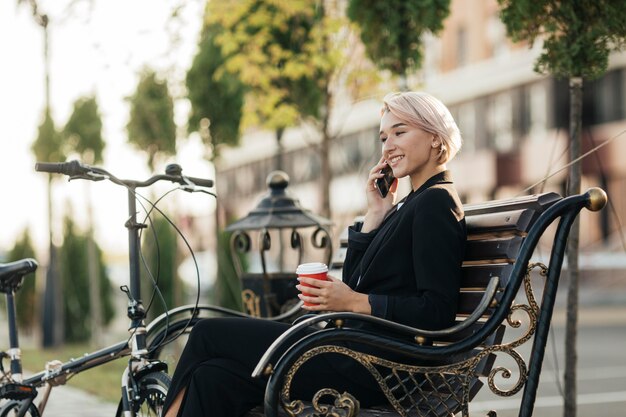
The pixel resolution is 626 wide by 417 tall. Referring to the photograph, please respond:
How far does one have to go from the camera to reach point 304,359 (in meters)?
3.30

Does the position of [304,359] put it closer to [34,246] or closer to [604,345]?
[604,345]

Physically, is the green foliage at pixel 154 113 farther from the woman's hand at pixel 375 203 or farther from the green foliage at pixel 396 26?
the woman's hand at pixel 375 203

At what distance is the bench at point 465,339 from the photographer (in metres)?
3.33

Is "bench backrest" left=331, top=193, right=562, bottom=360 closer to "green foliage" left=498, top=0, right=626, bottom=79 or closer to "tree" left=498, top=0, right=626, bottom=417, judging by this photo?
"tree" left=498, top=0, right=626, bottom=417

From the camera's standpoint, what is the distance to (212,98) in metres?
11.7

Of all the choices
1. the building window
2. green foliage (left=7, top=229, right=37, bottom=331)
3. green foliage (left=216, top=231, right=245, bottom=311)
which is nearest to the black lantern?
green foliage (left=216, top=231, right=245, bottom=311)

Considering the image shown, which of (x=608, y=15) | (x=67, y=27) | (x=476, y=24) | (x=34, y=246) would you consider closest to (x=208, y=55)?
(x=67, y=27)

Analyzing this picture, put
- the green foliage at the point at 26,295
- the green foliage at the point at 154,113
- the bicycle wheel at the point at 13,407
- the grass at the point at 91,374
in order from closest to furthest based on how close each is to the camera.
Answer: the bicycle wheel at the point at 13,407, the grass at the point at 91,374, the green foliage at the point at 154,113, the green foliage at the point at 26,295

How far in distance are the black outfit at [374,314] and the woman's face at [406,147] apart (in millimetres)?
129

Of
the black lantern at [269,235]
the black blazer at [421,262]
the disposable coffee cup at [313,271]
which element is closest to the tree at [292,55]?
the black lantern at [269,235]

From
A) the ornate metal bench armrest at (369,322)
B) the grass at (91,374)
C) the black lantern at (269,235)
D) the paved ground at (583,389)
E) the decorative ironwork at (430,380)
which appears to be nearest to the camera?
the ornate metal bench armrest at (369,322)

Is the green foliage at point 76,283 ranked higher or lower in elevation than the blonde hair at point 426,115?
lower

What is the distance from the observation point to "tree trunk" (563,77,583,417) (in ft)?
17.2

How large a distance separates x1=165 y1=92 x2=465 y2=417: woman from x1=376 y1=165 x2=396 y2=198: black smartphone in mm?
241
